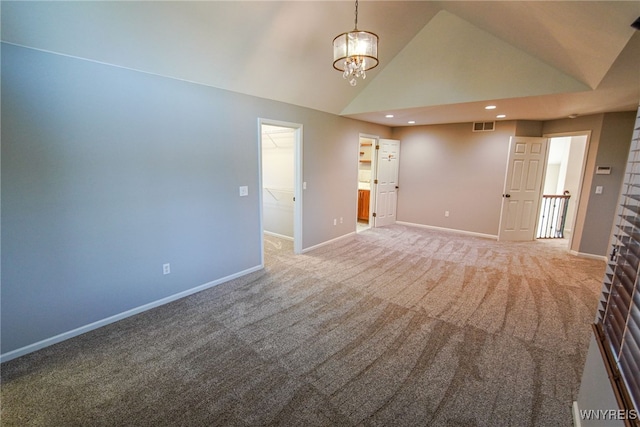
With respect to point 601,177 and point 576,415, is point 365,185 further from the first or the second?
point 576,415

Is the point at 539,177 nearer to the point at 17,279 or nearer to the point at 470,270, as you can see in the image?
the point at 470,270

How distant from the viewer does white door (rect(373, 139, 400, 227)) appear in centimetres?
642

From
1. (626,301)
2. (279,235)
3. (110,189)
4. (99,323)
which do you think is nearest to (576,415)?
(626,301)

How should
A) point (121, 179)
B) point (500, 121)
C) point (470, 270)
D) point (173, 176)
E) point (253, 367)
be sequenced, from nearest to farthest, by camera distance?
point (253, 367) → point (121, 179) → point (173, 176) → point (470, 270) → point (500, 121)

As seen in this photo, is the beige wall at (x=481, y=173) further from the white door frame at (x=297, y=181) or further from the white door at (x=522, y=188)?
the white door frame at (x=297, y=181)

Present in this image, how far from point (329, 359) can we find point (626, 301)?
1828 mm

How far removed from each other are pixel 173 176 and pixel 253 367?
82.6 inches

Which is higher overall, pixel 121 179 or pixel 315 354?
pixel 121 179

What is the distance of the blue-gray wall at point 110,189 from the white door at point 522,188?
4.79 m

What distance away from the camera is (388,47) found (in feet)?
12.5

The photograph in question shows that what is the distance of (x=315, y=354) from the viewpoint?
7.52 feet

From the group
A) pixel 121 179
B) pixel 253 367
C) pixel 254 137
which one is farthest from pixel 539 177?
pixel 121 179

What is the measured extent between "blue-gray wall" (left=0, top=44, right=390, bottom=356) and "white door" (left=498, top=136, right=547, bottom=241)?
4789mm

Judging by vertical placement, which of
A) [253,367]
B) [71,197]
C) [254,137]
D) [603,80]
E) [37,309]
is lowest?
[253,367]
